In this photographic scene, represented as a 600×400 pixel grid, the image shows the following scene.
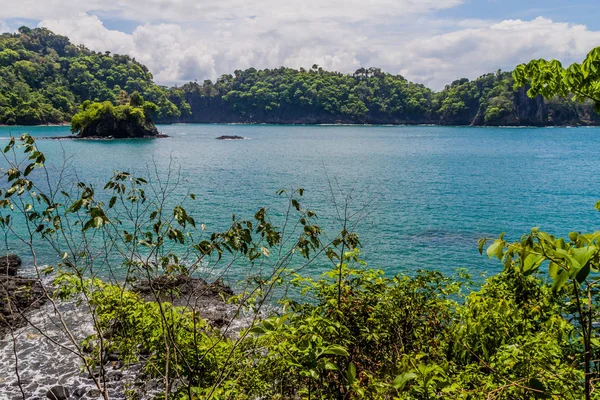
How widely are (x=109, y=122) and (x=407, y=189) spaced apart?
72485mm

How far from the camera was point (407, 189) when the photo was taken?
37594mm

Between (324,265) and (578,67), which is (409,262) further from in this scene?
(578,67)

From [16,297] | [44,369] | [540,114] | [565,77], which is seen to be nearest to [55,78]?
[16,297]

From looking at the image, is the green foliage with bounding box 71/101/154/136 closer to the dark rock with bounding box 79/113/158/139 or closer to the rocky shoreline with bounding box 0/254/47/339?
the dark rock with bounding box 79/113/158/139

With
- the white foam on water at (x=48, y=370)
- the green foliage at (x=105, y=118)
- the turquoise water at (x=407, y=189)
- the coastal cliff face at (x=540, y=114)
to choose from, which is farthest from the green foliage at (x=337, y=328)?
the coastal cliff face at (x=540, y=114)

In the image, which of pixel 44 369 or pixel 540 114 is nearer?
pixel 44 369

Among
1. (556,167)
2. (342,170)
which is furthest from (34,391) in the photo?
(556,167)

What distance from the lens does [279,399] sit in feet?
17.1

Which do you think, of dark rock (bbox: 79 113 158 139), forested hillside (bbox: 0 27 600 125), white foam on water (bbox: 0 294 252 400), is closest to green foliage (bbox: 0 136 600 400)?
white foam on water (bbox: 0 294 252 400)

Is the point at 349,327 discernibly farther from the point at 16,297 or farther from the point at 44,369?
the point at 16,297

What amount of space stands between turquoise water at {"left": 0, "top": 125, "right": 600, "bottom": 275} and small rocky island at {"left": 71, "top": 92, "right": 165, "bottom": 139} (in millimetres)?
14422

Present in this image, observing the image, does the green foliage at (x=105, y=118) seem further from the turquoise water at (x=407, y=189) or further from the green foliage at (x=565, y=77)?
the green foliage at (x=565, y=77)

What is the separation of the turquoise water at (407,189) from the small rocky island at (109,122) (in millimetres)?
14422

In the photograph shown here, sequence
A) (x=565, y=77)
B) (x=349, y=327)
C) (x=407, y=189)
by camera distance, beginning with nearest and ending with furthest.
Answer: (x=565, y=77) < (x=349, y=327) < (x=407, y=189)
